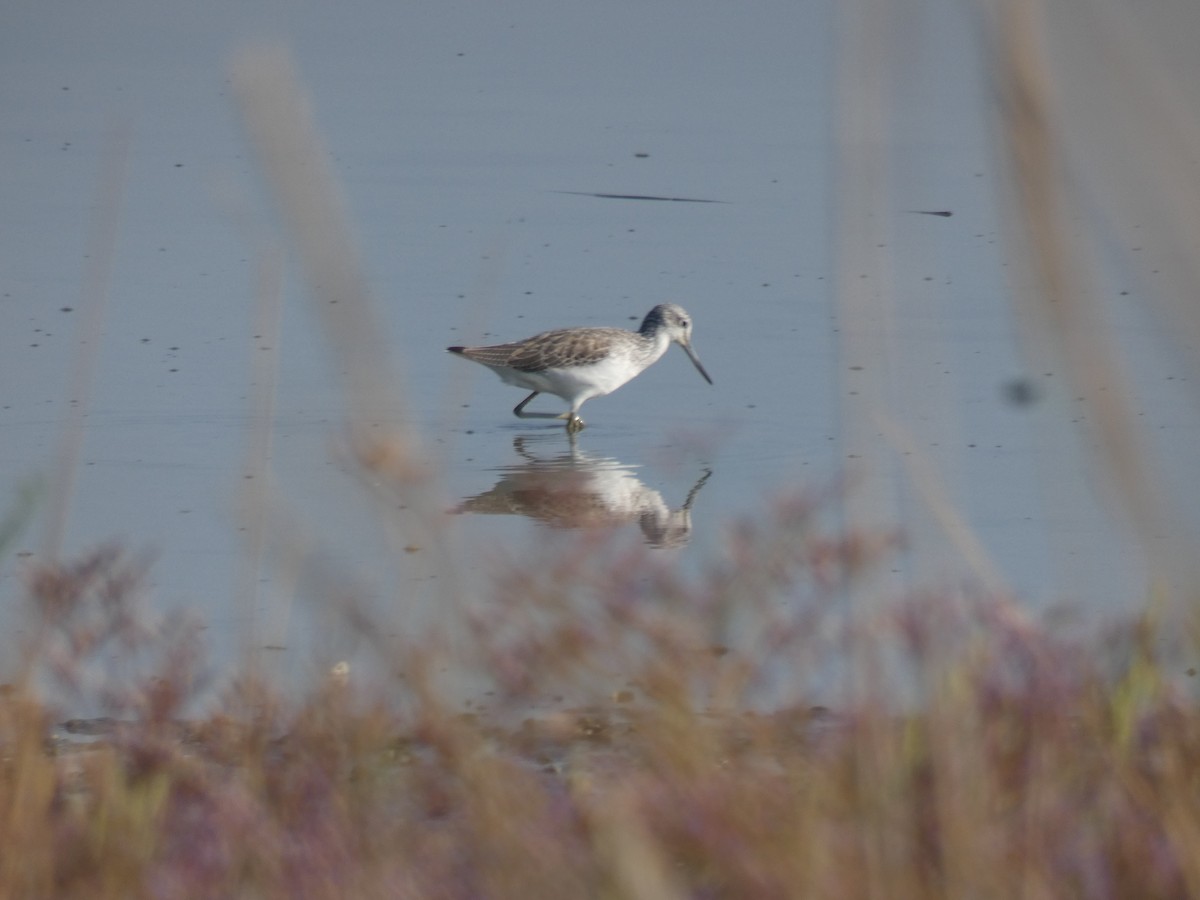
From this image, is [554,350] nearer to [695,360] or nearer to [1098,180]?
[695,360]

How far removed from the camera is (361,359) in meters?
2.23

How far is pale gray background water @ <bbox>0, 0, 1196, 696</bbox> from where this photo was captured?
7.01 meters

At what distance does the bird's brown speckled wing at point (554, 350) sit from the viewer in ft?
32.5

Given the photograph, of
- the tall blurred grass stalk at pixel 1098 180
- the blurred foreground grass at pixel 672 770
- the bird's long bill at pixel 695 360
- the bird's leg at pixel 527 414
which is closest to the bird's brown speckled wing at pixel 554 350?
the bird's leg at pixel 527 414

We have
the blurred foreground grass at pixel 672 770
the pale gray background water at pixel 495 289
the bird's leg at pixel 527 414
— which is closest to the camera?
the blurred foreground grass at pixel 672 770

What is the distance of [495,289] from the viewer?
1101 cm

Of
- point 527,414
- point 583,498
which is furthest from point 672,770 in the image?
point 527,414

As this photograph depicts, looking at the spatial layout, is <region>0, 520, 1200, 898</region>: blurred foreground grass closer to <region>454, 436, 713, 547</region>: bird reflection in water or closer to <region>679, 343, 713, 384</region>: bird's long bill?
<region>454, 436, 713, 547</region>: bird reflection in water

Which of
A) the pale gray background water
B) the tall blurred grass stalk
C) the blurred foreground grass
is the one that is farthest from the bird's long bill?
the tall blurred grass stalk

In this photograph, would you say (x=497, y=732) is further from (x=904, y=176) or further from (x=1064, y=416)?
(x=904, y=176)

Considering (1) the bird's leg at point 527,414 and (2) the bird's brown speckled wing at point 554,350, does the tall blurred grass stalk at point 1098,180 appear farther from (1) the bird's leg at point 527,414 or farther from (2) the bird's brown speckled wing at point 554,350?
(1) the bird's leg at point 527,414

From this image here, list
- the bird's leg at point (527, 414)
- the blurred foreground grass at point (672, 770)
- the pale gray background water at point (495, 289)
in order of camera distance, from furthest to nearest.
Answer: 1. the bird's leg at point (527, 414)
2. the pale gray background water at point (495, 289)
3. the blurred foreground grass at point (672, 770)

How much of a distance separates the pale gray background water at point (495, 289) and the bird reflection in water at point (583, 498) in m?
0.08

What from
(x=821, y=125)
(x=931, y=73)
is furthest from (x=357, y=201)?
(x=931, y=73)
